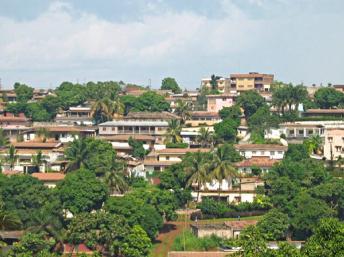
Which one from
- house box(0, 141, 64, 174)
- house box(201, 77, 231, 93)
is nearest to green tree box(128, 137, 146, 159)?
house box(0, 141, 64, 174)

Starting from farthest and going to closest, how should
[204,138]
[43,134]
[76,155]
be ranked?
1. [43,134]
2. [204,138]
3. [76,155]

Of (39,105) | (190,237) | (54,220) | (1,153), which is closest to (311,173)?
(190,237)

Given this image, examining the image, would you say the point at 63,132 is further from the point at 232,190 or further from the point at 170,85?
the point at 170,85

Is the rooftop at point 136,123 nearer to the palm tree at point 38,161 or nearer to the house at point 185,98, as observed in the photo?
the palm tree at point 38,161

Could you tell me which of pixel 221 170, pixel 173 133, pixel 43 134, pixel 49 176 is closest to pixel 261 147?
pixel 173 133

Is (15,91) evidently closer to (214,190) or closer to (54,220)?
(214,190)

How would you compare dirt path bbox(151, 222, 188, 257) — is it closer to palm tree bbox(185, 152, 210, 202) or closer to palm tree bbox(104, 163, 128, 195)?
palm tree bbox(185, 152, 210, 202)
